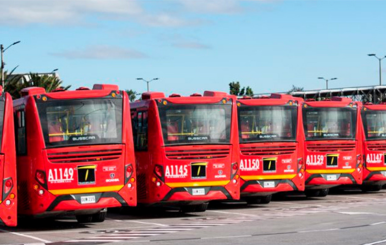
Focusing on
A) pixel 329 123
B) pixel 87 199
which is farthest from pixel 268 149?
pixel 87 199

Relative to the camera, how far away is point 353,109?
27.9 meters

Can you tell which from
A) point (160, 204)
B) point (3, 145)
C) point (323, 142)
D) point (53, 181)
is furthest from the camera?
point (323, 142)

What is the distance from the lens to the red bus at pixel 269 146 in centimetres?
2409

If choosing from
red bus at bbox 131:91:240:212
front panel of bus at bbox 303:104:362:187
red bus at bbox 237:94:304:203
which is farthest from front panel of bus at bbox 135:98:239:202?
front panel of bus at bbox 303:104:362:187

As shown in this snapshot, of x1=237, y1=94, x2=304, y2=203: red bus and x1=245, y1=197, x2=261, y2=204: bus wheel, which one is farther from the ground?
x1=237, y1=94, x2=304, y2=203: red bus

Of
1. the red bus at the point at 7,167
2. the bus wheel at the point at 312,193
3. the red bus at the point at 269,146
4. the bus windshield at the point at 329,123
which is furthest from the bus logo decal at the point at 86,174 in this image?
the bus wheel at the point at 312,193

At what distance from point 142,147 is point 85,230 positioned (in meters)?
3.53

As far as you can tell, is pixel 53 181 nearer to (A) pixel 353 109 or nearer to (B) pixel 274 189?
(B) pixel 274 189

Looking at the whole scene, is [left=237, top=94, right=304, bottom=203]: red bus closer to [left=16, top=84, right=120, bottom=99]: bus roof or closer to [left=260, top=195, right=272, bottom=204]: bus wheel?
[left=260, top=195, right=272, bottom=204]: bus wheel

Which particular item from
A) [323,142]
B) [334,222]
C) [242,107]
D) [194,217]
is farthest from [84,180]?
[323,142]

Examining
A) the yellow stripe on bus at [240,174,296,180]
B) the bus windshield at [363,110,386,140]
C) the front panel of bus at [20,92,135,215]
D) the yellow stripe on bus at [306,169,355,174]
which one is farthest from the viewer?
the bus windshield at [363,110,386,140]

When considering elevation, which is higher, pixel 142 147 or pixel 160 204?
pixel 142 147

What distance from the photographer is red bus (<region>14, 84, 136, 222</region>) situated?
715 inches

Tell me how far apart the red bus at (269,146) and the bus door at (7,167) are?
861 cm
